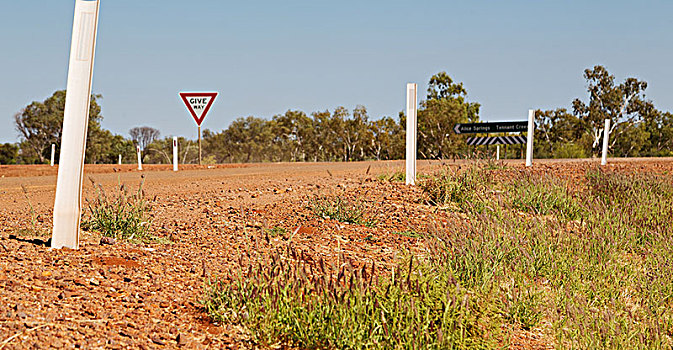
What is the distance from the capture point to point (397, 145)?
63.6 m

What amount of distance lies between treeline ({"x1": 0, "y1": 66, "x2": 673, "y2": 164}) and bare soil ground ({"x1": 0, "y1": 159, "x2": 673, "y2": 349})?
39038 millimetres

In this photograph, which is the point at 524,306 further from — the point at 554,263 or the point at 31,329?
the point at 31,329

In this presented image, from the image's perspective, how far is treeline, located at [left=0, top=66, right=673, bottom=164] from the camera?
5444 cm

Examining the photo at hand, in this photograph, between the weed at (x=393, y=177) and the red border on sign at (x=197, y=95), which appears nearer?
the weed at (x=393, y=177)

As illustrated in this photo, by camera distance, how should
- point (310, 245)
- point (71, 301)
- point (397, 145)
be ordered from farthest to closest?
point (397, 145), point (310, 245), point (71, 301)

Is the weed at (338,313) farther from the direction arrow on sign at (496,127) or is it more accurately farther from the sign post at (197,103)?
the sign post at (197,103)

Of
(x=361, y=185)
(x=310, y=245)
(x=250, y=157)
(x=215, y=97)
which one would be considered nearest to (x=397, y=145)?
(x=250, y=157)

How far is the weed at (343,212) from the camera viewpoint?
744cm

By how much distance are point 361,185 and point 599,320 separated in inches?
201

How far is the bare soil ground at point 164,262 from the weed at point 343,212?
0.43 ft

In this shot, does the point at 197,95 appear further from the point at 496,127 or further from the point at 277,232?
the point at 277,232

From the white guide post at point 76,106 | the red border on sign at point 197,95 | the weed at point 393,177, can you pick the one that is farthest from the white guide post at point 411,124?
the red border on sign at point 197,95

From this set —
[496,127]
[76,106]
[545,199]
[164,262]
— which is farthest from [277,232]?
[496,127]

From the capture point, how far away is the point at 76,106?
5.08m
